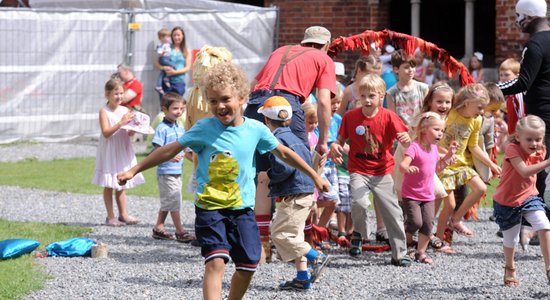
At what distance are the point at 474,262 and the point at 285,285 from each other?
187cm

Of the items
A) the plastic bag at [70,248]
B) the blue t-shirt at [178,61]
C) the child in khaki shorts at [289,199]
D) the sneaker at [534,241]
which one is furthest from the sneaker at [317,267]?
the blue t-shirt at [178,61]

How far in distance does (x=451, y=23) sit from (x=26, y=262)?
1665cm

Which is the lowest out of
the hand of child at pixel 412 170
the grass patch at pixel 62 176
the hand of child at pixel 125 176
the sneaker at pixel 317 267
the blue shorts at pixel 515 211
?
the grass patch at pixel 62 176

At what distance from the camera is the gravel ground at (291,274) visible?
7016mm

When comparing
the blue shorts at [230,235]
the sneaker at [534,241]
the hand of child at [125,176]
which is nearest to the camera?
the hand of child at [125,176]

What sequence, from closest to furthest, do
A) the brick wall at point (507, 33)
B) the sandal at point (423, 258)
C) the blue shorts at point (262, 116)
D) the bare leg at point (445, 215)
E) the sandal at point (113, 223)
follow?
1. the blue shorts at point (262, 116)
2. the sandal at point (423, 258)
3. the bare leg at point (445, 215)
4. the sandal at point (113, 223)
5. the brick wall at point (507, 33)

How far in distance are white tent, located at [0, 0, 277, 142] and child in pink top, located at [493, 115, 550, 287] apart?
37.5 feet

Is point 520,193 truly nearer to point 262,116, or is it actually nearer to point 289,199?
point 289,199

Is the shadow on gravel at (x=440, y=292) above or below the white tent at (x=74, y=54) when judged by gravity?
below

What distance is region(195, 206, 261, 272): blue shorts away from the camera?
19.8ft

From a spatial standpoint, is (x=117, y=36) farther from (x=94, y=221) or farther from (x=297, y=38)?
(x=94, y=221)

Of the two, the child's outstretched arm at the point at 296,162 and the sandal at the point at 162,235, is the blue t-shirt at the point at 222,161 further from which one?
the sandal at the point at 162,235

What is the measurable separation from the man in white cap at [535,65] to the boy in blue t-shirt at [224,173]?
295 cm

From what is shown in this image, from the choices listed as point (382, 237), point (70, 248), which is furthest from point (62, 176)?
point (382, 237)
